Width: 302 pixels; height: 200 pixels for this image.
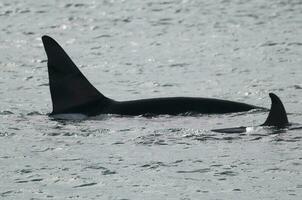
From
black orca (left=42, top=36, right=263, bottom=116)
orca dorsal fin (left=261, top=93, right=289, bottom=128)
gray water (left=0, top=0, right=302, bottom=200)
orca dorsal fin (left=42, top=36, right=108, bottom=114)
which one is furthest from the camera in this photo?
orca dorsal fin (left=42, top=36, right=108, bottom=114)

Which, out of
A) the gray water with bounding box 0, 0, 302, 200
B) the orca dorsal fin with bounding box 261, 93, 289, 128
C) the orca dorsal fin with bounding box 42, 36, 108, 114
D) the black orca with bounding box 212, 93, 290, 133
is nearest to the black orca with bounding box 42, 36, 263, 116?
the orca dorsal fin with bounding box 42, 36, 108, 114

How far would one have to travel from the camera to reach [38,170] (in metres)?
13.8

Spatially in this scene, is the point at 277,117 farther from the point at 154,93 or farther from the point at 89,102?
the point at 154,93

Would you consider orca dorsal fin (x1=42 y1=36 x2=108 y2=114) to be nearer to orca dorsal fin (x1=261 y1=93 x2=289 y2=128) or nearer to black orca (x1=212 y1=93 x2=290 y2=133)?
black orca (x1=212 y1=93 x2=290 y2=133)

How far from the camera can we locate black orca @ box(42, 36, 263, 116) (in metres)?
17.1

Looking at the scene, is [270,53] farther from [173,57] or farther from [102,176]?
[102,176]

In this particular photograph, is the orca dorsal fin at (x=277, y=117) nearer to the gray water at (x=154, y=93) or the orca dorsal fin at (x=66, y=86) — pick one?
the gray water at (x=154, y=93)

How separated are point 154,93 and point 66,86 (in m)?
3.93

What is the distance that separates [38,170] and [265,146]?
9.95 feet

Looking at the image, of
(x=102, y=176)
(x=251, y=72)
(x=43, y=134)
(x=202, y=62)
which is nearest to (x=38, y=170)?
(x=102, y=176)

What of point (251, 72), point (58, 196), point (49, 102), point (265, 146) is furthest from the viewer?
point (251, 72)

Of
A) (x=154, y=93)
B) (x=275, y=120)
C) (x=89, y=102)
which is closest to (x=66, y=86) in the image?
(x=89, y=102)

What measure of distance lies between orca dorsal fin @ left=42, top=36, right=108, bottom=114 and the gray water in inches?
15.5

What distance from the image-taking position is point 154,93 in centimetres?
2098
